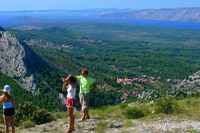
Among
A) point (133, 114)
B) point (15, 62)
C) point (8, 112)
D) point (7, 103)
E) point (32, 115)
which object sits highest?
point (7, 103)

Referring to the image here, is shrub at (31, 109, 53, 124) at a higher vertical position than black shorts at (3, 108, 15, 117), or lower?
lower

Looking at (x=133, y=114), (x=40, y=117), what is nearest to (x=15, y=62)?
(x=40, y=117)

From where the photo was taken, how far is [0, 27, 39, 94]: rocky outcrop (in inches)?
1069

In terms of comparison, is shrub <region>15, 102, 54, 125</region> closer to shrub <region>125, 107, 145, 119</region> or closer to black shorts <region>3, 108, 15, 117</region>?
black shorts <region>3, 108, 15, 117</region>

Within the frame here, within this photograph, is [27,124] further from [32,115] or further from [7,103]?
[7,103]

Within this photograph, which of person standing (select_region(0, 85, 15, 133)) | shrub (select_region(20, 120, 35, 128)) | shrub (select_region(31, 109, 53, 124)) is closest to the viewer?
person standing (select_region(0, 85, 15, 133))

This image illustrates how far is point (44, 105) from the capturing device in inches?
890

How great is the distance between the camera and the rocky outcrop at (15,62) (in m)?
27.1

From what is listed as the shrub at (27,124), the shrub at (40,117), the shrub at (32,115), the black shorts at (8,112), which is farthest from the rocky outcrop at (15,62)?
the black shorts at (8,112)

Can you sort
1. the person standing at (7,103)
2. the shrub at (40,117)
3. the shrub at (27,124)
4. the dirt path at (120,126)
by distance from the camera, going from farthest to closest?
the shrub at (40,117) → the shrub at (27,124) → the dirt path at (120,126) → the person standing at (7,103)

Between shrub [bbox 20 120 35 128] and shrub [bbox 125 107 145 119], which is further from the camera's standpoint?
shrub [bbox 125 107 145 119]

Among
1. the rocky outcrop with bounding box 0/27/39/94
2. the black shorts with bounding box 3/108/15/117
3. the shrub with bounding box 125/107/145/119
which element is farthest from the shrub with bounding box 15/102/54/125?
the rocky outcrop with bounding box 0/27/39/94

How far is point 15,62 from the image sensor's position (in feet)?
98.6

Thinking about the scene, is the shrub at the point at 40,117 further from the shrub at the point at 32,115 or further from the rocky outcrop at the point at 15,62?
the rocky outcrop at the point at 15,62
